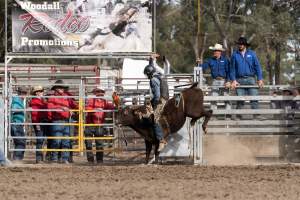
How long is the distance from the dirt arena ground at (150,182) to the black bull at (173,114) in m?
0.72

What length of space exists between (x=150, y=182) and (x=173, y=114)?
9.95 feet

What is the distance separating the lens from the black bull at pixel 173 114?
14320 mm

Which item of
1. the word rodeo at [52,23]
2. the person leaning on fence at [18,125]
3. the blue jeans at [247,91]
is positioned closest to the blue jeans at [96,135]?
the person leaning on fence at [18,125]

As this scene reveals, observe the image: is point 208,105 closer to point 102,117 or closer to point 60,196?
point 102,117

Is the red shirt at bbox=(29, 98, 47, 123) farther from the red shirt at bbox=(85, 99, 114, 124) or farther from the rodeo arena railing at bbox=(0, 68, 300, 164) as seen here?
the red shirt at bbox=(85, 99, 114, 124)

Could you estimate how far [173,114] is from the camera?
14.3 metres

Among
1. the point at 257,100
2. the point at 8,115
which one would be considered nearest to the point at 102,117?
the point at 8,115

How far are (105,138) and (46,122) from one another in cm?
141

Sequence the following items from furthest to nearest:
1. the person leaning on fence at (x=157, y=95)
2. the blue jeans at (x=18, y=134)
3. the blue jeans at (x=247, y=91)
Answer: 1. the blue jeans at (x=18, y=134)
2. the blue jeans at (x=247, y=91)
3. the person leaning on fence at (x=157, y=95)

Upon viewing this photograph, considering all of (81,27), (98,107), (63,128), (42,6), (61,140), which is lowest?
(61,140)

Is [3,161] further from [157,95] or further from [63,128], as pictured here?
[157,95]

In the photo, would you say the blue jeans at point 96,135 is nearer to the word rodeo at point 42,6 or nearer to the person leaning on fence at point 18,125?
the person leaning on fence at point 18,125

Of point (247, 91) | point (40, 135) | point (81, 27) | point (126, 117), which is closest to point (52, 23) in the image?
point (81, 27)

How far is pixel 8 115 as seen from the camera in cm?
1521
